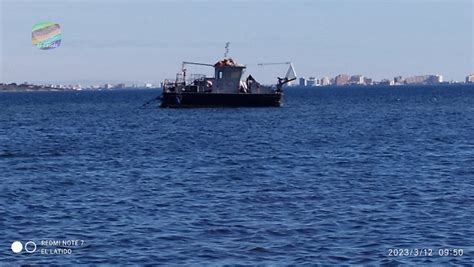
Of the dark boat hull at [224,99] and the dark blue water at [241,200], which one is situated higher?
the dark boat hull at [224,99]

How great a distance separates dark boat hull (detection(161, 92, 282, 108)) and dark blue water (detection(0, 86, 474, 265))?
136 feet

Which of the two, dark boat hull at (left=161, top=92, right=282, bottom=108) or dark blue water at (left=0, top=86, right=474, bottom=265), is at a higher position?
dark boat hull at (left=161, top=92, right=282, bottom=108)

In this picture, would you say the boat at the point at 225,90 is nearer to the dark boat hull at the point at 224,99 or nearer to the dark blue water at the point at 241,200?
the dark boat hull at the point at 224,99

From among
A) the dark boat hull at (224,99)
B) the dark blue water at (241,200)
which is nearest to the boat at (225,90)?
the dark boat hull at (224,99)

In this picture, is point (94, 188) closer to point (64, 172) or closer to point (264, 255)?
point (64, 172)

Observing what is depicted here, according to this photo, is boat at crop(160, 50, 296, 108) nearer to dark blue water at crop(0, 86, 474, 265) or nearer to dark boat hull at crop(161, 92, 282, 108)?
dark boat hull at crop(161, 92, 282, 108)

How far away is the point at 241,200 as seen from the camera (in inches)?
1168

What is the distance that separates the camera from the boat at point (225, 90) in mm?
98250

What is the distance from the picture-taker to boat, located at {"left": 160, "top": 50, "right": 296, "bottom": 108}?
322 ft

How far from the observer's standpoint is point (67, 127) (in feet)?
259

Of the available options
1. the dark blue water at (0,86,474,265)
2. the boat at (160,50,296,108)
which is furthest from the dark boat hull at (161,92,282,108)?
the dark blue water at (0,86,474,265)

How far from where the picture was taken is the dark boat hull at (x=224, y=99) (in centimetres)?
9906

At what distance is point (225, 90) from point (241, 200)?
228 feet

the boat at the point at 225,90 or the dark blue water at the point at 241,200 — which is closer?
the dark blue water at the point at 241,200
